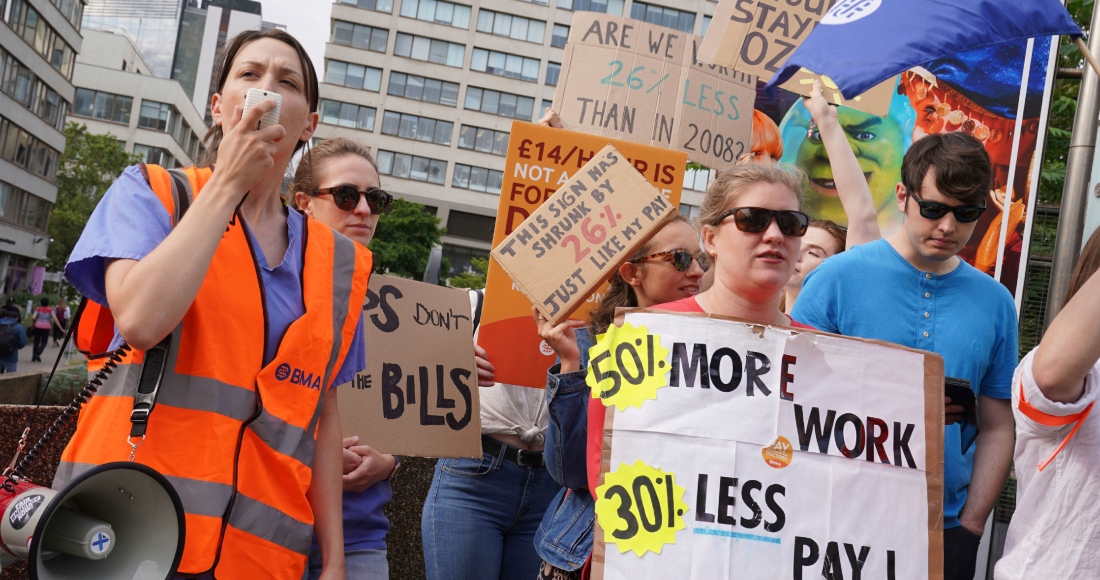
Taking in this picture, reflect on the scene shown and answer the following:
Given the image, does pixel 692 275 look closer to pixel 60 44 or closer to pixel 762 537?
pixel 762 537

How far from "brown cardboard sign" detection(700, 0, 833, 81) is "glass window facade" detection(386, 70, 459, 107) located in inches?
2086

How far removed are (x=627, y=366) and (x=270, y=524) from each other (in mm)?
906

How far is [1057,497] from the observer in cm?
221

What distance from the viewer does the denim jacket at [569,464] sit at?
2686mm

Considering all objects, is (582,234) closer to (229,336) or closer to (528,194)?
(528,194)

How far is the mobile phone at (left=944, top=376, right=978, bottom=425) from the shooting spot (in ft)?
9.21

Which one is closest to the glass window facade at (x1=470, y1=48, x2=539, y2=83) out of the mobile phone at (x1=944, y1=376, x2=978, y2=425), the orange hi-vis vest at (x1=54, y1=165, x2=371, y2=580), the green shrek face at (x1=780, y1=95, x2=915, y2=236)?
the green shrek face at (x1=780, y1=95, x2=915, y2=236)

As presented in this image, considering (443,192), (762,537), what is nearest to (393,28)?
(443,192)

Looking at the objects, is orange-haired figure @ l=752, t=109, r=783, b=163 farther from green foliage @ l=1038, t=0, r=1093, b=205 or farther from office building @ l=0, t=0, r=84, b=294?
office building @ l=0, t=0, r=84, b=294

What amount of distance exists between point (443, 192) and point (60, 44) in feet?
71.4

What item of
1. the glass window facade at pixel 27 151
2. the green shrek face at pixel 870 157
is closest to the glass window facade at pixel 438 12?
the glass window facade at pixel 27 151

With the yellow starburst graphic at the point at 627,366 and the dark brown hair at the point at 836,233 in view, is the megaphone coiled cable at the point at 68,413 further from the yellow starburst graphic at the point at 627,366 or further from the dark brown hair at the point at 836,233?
the dark brown hair at the point at 836,233

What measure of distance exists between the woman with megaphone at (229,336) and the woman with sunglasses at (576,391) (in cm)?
74

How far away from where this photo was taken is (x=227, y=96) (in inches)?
84.4
